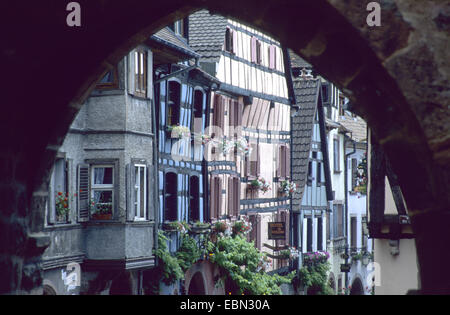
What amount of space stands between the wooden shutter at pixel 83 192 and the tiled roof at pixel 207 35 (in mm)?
7455

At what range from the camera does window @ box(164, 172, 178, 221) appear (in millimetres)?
20156

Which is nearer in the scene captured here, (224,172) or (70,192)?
(70,192)

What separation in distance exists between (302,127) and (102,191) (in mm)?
15019

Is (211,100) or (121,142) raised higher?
(211,100)

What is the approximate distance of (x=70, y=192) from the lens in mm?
16578

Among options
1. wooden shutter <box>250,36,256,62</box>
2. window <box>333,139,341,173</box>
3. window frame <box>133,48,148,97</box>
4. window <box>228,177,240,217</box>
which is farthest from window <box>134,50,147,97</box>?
window <box>333,139,341,173</box>

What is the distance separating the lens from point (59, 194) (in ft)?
52.2

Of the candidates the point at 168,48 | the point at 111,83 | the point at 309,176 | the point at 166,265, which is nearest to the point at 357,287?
the point at 309,176

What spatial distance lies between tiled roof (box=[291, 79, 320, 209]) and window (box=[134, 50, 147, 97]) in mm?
13107

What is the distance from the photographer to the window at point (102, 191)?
17.1 m

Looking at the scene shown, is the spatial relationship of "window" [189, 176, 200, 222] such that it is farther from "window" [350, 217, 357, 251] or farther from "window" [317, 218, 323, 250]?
"window" [350, 217, 357, 251]

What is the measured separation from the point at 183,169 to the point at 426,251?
18.0m
